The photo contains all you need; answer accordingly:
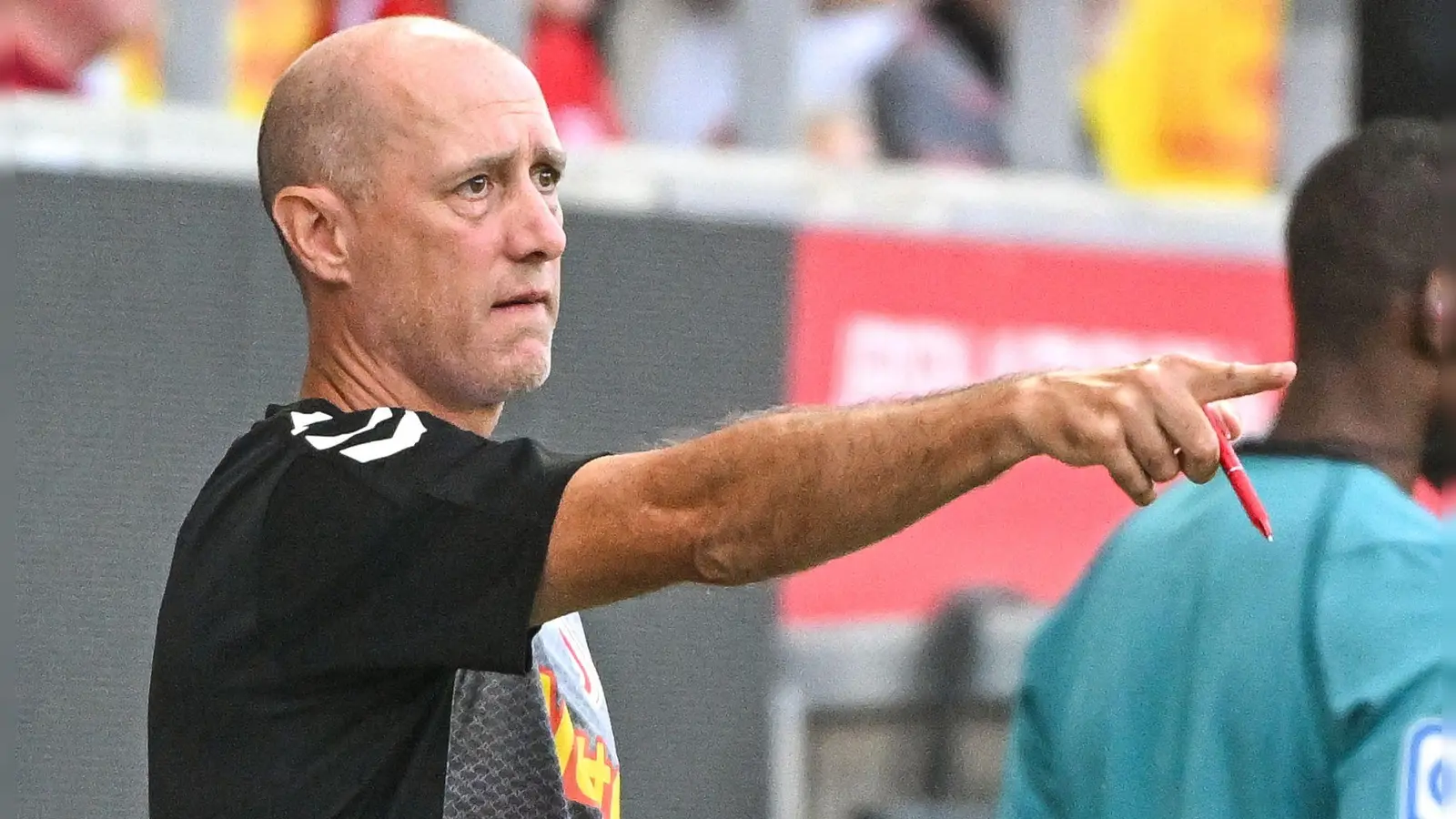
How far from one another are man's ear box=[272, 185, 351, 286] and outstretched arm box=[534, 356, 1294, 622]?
498mm

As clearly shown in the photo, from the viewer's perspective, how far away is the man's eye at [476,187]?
2295 mm

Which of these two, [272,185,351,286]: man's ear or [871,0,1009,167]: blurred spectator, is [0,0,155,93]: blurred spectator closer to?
[871,0,1009,167]: blurred spectator

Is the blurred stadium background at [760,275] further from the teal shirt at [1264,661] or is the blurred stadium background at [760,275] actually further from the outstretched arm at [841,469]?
the outstretched arm at [841,469]

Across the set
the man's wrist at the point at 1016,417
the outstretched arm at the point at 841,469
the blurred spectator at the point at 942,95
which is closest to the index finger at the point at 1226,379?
the outstretched arm at the point at 841,469

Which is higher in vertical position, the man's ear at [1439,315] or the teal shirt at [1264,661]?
the man's ear at [1439,315]

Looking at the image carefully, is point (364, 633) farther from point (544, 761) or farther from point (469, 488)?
point (544, 761)

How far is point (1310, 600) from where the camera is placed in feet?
8.63

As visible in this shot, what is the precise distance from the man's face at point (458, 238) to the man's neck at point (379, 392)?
14 millimetres

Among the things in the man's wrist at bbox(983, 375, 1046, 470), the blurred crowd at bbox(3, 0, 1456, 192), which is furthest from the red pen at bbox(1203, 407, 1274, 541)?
the blurred crowd at bbox(3, 0, 1456, 192)

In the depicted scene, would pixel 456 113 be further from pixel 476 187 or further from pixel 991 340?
pixel 991 340

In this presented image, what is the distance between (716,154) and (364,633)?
327 cm

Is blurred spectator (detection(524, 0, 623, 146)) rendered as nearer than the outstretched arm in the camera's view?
No

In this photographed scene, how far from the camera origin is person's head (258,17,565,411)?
2.29 meters

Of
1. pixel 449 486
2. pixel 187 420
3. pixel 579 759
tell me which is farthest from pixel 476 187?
pixel 187 420
